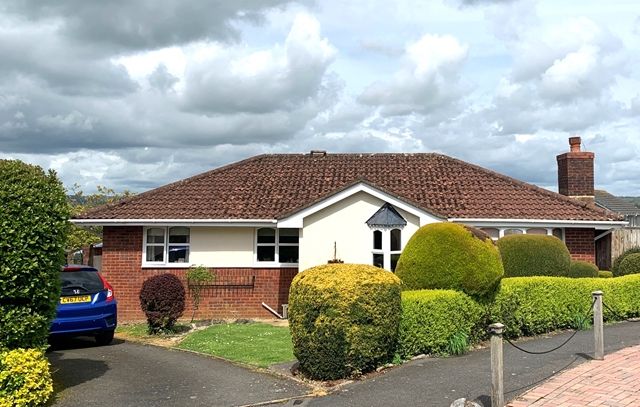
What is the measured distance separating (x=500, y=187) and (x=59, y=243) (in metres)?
14.9

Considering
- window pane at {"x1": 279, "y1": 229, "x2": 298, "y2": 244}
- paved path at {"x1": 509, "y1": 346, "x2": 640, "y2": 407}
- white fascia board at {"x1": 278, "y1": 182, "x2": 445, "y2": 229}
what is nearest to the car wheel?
white fascia board at {"x1": 278, "y1": 182, "x2": 445, "y2": 229}

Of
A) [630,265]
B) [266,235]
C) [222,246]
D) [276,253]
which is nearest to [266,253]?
[276,253]

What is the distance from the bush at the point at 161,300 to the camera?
44.0 ft

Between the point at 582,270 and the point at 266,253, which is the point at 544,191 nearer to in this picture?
the point at 582,270

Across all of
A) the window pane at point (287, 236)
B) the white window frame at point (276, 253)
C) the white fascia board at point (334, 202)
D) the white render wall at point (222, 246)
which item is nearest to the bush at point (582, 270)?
the white fascia board at point (334, 202)

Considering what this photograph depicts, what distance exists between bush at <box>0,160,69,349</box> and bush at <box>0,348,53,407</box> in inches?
8.0

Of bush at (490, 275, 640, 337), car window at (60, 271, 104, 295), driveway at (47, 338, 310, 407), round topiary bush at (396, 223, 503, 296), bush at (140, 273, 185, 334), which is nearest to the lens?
driveway at (47, 338, 310, 407)

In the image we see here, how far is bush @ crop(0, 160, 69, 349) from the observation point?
7.00 m

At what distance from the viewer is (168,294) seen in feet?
44.1

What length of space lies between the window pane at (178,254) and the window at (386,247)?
5.74 metres

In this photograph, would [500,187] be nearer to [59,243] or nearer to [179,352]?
[179,352]

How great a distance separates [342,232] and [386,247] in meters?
1.33

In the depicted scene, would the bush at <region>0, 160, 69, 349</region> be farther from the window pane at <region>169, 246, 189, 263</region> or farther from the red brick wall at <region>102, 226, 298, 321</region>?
the window pane at <region>169, 246, 189, 263</region>

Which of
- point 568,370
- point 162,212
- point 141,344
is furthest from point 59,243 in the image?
point 162,212
